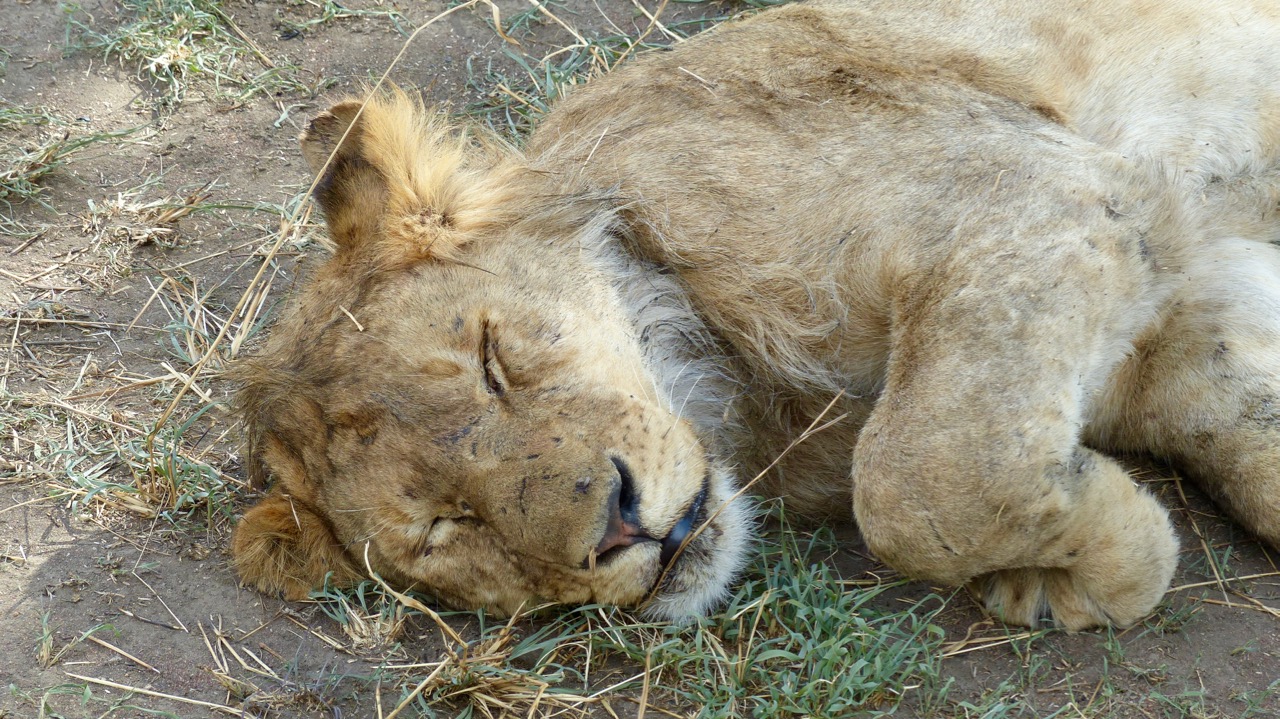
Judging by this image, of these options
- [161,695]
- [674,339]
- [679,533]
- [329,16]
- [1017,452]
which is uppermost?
[1017,452]

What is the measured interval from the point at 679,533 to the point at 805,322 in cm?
58

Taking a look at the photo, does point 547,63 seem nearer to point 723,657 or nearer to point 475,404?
point 475,404

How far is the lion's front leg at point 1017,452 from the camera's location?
246cm

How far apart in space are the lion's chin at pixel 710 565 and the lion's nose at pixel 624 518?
178mm

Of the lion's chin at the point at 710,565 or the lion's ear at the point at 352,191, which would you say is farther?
the lion's ear at the point at 352,191

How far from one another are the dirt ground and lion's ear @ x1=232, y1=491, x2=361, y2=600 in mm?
67

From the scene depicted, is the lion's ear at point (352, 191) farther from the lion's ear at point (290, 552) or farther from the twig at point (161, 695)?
the twig at point (161, 695)

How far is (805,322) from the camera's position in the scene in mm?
2834

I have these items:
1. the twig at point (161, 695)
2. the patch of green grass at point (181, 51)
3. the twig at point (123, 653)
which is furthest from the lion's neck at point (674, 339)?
the patch of green grass at point (181, 51)

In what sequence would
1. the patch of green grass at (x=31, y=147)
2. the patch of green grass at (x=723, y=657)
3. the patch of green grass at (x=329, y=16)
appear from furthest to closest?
the patch of green grass at (x=329, y=16)
the patch of green grass at (x=31, y=147)
the patch of green grass at (x=723, y=657)

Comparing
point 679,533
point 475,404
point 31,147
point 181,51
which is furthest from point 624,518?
point 181,51

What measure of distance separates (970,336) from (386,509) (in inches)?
52.4

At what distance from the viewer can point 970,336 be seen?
254cm

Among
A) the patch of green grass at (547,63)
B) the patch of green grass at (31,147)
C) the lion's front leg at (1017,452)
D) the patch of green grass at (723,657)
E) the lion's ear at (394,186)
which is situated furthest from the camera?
the patch of green grass at (547,63)
